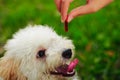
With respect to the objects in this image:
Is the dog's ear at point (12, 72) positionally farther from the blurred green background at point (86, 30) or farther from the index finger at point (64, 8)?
the blurred green background at point (86, 30)

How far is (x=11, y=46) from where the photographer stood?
5.31 meters

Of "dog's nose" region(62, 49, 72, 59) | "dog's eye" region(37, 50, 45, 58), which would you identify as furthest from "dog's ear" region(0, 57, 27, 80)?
"dog's nose" region(62, 49, 72, 59)

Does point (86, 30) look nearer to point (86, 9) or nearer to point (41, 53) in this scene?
point (41, 53)

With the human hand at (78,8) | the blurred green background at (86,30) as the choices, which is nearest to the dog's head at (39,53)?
the human hand at (78,8)

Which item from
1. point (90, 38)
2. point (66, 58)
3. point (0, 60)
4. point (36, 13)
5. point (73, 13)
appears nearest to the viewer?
point (73, 13)

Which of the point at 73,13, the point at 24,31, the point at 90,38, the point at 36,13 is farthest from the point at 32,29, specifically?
the point at 36,13

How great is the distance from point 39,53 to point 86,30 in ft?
10.7

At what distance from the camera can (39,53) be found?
525cm

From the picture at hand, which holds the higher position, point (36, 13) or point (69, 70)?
point (36, 13)

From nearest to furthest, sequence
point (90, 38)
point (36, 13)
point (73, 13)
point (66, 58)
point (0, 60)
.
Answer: point (73, 13) → point (66, 58) → point (0, 60) → point (90, 38) → point (36, 13)

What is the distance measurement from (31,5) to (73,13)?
16.0ft

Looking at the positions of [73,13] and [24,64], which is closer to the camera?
[73,13]

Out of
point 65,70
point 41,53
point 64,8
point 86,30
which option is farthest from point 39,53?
point 86,30

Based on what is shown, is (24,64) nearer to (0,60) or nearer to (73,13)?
(0,60)
